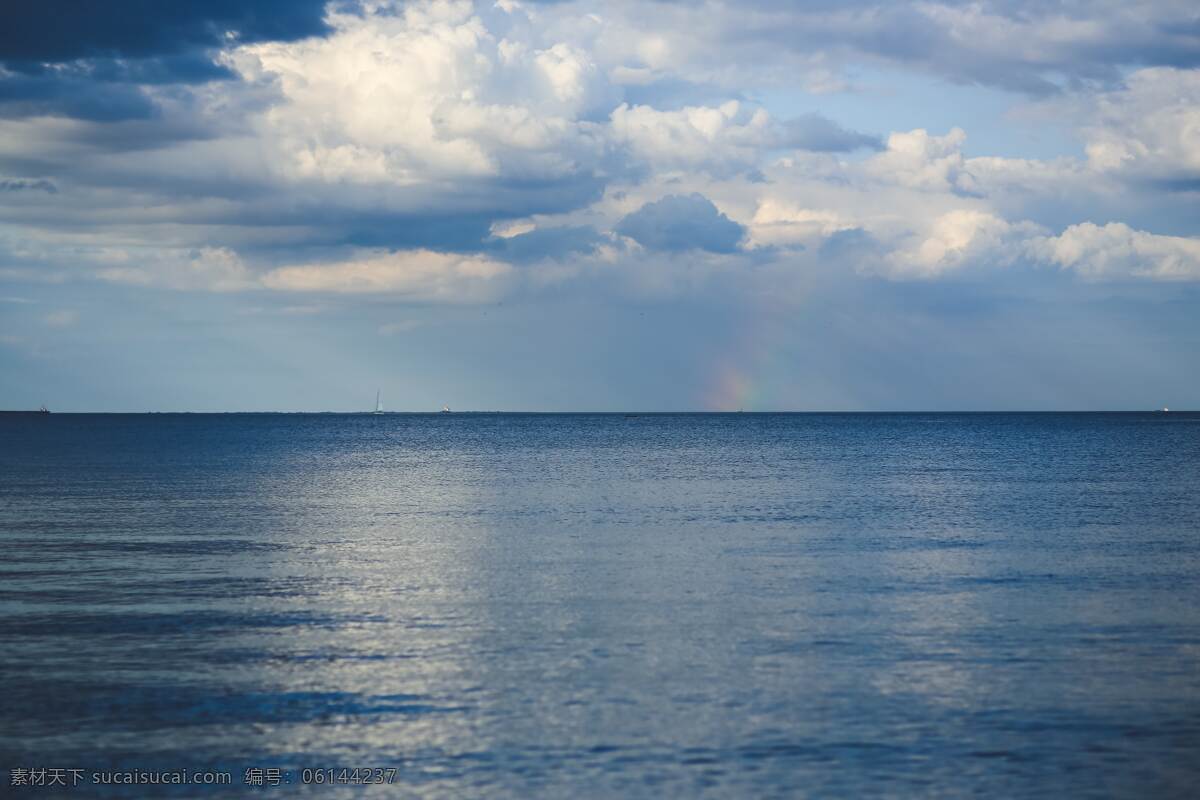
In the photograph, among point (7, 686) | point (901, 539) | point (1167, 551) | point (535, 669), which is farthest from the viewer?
point (901, 539)

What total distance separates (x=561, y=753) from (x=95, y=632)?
1419 cm

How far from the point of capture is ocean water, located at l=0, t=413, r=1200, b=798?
1834 centimetres

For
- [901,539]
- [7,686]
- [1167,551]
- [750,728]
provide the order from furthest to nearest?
[901,539] < [1167,551] < [7,686] < [750,728]

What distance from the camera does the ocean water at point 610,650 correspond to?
18.3 meters

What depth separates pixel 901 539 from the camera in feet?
156

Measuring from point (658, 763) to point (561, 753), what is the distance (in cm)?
159

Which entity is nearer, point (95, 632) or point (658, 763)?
point (658, 763)

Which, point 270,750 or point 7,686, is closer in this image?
point 270,750

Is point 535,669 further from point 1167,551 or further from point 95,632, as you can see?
point 1167,551

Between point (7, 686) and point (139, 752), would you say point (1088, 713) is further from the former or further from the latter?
point (7, 686)

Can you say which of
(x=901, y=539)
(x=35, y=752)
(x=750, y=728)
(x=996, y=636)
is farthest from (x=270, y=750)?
(x=901, y=539)

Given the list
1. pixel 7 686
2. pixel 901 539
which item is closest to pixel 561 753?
pixel 7 686

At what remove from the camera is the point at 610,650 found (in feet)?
85.9

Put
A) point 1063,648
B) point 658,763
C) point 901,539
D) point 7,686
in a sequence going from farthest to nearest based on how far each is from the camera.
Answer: point 901,539
point 1063,648
point 7,686
point 658,763
